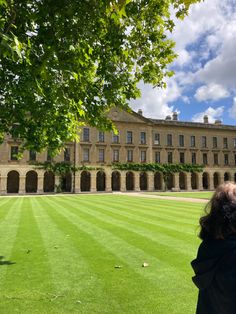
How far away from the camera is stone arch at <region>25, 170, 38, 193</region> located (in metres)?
46.0

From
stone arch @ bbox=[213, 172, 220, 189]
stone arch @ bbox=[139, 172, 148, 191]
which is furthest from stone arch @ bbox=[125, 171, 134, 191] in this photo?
stone arch @ bbox=[213, 172, 220, 189]

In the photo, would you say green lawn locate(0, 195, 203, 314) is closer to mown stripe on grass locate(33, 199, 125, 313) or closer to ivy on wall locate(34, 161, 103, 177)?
mown stripe on grass locate(33, 199, 125, 313)

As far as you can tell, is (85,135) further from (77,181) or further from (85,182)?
(85,182)

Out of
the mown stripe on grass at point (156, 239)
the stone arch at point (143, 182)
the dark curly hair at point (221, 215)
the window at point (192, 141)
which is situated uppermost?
the window at point (192, 141)

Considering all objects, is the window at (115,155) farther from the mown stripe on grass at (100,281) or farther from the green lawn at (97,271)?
the mown stripe on grass at (100,281)

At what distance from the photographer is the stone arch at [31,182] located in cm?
4597

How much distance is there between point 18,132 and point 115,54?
453 cm

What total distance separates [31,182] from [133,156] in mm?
16947

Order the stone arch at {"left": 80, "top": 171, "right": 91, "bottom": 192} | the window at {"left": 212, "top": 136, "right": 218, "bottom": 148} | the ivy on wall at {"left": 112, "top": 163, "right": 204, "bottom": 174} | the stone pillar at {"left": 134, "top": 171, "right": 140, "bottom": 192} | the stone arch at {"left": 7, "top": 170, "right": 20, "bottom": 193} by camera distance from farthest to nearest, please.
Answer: the window at {"left": 212, "top": 136, "right": 218, "bottom": 148} < the stone pillar at {"left": 134, "top": 171, "right": 140, "bottom": 192} < the ivy on wall at {"left": 112, "top": 163, "right": 204, "bottom": 174} < the stone arch at {"left": 80, "top": 171, "right": 91, "bottom": 192} < the stone arch at {"left": 7, "top": 170, "right": 20, "bottom": 193}

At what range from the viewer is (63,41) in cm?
476

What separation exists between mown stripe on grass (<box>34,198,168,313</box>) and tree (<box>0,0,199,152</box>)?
2.99 m

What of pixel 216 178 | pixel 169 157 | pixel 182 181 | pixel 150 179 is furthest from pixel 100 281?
pixel 216 178

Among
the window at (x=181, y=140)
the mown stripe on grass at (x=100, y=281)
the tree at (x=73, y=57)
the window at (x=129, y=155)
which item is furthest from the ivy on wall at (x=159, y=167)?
the mown stripe on grass at (x=100, y=281)

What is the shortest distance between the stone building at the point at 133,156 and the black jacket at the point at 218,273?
40.4 metres
